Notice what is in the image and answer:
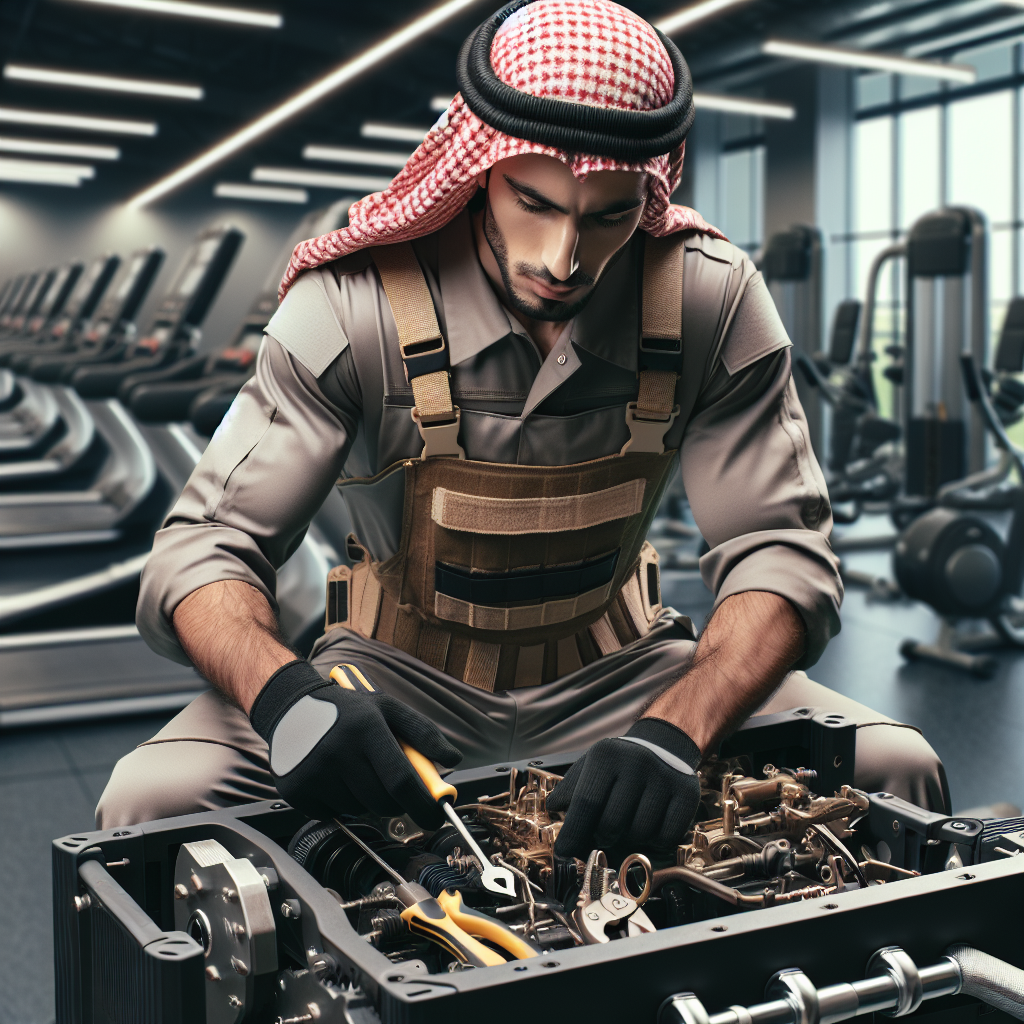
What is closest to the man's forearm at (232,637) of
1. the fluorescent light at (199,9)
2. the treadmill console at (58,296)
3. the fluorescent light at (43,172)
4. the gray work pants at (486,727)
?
the gray work pants at (486,727)

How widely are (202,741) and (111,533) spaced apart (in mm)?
3505

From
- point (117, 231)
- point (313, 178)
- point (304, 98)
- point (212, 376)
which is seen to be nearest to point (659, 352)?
point (212, 376)

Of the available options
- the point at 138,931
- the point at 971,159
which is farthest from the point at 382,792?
the point at 971,159

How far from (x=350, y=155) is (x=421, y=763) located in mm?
14201

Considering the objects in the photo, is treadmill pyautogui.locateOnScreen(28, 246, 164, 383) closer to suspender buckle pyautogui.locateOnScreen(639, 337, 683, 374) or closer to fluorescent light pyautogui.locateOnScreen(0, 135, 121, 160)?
suspender buckle pyautogui.locateOnScreen(639, 337, 683, 374)

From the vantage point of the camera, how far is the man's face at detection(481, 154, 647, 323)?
123cm

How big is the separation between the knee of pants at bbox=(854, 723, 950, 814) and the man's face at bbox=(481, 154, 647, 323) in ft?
1.97

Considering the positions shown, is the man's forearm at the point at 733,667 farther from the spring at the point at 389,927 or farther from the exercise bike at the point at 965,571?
the exercise bike at the point at 965,571

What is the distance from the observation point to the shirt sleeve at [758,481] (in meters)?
1.36

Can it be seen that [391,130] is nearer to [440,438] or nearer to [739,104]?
[739,104]

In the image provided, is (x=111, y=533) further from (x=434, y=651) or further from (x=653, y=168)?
(x=653, y=168)

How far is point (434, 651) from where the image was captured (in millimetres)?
1518

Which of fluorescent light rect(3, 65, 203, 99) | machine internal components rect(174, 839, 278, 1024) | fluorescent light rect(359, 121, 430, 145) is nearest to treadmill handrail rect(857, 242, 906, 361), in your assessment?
machine internal components rect(174, 839, 278, 1024)

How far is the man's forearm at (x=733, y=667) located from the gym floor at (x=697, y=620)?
138 centimetres
